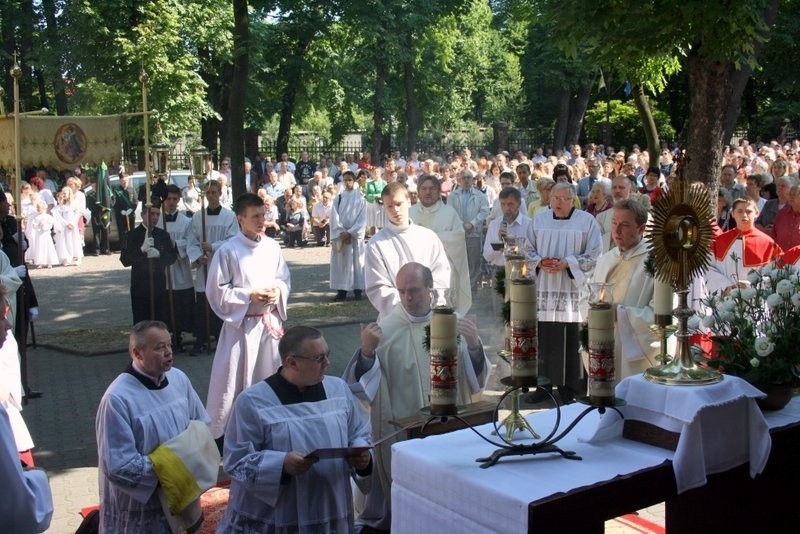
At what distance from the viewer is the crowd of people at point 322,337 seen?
193 inches

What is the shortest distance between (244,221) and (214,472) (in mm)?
3254

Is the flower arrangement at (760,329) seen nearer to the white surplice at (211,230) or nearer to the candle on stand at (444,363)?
the candle on stand at (444,363)

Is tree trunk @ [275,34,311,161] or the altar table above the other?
tree trunk @ [275,34,311,161]

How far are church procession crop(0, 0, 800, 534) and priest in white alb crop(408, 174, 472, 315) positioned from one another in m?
0.04

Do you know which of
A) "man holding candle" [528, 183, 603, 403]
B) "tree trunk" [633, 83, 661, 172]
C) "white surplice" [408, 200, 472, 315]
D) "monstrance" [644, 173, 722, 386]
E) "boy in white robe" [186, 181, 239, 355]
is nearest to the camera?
"monstrance" [644, 173, 722, 386]

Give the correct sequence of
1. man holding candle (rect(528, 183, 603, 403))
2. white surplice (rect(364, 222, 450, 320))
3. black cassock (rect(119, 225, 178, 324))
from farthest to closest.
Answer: black cassock (rect(119, 225, 178, 324)) → man holding candle (rect(528, 183, 603, 403)) → white surplice (rect(364, 222, 450, 320))

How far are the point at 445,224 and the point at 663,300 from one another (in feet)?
26.4

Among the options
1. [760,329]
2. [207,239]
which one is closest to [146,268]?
[207,239]

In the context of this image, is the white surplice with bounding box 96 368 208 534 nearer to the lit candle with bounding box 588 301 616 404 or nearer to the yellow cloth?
the yellow cloth

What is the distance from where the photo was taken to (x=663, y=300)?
4.19m

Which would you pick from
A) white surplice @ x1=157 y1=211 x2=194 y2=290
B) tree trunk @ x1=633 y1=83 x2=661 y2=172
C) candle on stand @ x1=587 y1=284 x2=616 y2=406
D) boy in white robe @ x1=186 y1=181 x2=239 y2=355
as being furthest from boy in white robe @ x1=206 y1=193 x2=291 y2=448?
tree trunk @ x1=633 y1=83 x2=661 y2=172

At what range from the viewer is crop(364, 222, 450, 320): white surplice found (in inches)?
327

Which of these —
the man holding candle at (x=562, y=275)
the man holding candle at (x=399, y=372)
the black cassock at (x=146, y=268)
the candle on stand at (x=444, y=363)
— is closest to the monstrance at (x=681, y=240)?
the candle on stand at (x=444, y=363)

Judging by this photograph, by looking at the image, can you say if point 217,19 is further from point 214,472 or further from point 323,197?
point 214,472
